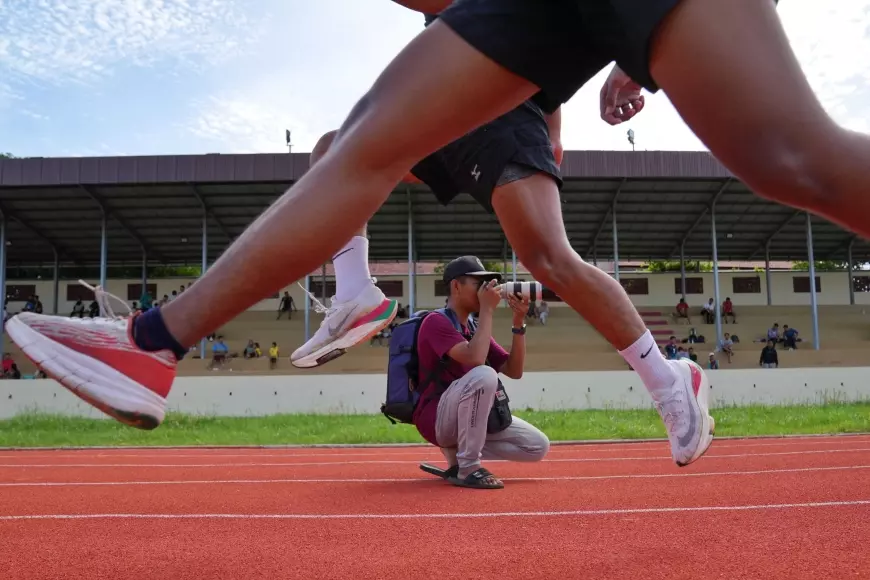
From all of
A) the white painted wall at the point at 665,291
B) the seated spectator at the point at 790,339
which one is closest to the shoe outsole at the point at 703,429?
the seated spectator at the point at 790,339

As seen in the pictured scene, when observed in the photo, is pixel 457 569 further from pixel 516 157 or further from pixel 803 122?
pixel 803 122

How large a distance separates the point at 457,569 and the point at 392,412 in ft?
8.01

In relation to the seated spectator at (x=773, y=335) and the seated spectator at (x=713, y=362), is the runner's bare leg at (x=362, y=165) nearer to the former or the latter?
the seated spectator at (x=713, y=362)

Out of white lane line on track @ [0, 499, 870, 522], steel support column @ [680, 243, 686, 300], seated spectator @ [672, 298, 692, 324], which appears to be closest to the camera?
white lane line on track @ [0, 499, 870, 522]

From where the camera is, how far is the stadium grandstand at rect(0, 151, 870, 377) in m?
20.8

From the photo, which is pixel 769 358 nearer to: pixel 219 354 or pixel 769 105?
pixel 219 354

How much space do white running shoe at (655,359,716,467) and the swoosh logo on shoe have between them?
107 centimetres

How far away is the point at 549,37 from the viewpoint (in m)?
1.42

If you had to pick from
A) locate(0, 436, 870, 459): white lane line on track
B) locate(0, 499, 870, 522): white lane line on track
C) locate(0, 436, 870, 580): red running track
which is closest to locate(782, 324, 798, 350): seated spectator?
locate(0, 436, 870, 459): white lane line on track

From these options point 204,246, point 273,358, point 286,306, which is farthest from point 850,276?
point 204,246

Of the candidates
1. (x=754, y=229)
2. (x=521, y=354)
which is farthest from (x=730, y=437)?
(x=754, y=229)

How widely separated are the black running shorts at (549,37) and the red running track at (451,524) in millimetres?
1443

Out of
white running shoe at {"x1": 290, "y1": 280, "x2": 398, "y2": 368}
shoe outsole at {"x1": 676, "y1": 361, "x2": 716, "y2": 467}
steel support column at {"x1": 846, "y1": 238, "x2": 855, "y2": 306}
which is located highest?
steel support column at {"x1": 846, "y1": 238, "x2": 855, "y2": 306}

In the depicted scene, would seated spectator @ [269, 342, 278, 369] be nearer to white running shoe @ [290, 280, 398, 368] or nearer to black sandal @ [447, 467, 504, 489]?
black sandal @ [447, 467, 504, 489]
